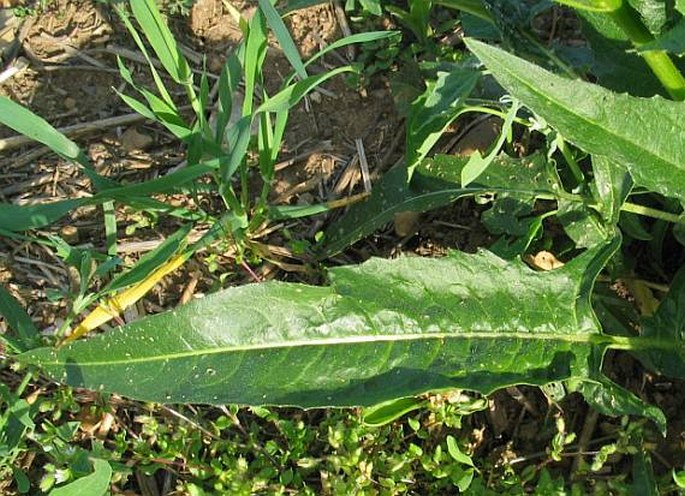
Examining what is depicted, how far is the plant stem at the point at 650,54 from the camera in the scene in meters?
1.67

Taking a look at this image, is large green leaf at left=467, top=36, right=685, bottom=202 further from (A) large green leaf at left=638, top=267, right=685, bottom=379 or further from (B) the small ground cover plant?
(A) large green leaf at left=638, top=267, right=685, bottom=379

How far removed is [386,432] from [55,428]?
2.37 ft

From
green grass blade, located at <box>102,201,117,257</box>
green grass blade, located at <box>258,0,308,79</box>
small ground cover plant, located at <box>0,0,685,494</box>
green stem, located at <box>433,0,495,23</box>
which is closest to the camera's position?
small ground cover plant, located at <box>0,0,685,494</box>

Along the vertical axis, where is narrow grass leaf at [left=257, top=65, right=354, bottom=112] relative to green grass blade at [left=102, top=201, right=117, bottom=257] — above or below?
above

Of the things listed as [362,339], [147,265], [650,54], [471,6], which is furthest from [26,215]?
[650,54]

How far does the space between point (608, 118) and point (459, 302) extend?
0.48 meters

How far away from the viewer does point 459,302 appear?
1.79m

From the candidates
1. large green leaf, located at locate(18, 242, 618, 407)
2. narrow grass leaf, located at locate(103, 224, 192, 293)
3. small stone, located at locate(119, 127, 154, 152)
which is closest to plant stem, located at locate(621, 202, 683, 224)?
large green leaf, located at locate(18, 242, 618, 407)

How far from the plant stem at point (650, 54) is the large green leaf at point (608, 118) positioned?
7.6 inches

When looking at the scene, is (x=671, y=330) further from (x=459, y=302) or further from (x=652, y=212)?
(x=459, y=302)

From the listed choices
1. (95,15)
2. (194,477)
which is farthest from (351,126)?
(194,477)

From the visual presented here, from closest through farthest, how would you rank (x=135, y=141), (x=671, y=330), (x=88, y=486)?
1. (x=88, y=486)
2. (x=671, y=330)
3. (x=135, y=141)

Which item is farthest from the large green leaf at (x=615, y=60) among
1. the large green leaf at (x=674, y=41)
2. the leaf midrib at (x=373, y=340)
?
the leaf midrib at (x=373, y=340)

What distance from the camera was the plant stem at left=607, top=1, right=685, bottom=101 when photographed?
1668 mm
